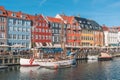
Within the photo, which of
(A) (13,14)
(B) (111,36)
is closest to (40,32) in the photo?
(A) (13,14)

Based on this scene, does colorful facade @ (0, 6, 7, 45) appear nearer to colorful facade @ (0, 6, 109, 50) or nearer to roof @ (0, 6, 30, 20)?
colorful facade @ (0, 6, 109, 50)

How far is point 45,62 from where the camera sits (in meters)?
64.1

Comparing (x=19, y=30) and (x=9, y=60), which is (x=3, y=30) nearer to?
(x=19, y=30)

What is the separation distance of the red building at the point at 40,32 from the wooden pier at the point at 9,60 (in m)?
21.4

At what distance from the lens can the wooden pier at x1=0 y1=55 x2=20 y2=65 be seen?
2549 inches

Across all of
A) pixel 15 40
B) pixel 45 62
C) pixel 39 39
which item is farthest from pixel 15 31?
pixel 45 62

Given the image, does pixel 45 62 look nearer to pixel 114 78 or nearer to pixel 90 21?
pixel 114 78

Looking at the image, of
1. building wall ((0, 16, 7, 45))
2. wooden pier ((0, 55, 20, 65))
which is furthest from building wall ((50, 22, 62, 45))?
wooden pier ((0, 55, 20, 65))

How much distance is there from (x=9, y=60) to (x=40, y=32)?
92.1 ft

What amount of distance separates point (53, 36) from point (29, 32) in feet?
41.3

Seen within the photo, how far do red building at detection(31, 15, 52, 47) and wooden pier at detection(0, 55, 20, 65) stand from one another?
70.1 feet

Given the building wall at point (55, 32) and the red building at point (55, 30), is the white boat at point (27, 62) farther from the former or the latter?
the building wall at point (55, 32)

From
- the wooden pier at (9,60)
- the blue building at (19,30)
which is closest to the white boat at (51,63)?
the wooden pier at (9,60)

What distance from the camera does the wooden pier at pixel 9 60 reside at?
212 ft
